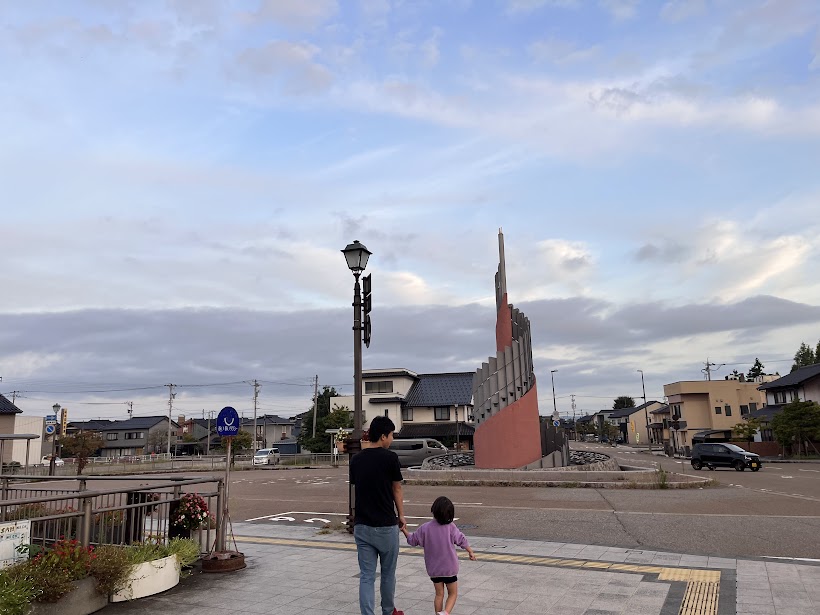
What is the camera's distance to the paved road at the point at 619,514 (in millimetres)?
10566

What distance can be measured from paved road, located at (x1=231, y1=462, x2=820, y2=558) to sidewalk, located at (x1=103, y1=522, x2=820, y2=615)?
167 centimetres

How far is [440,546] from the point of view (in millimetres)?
5441

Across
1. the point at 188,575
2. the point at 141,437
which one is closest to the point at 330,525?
the point at 188,575

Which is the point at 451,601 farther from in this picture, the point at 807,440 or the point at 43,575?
the point at 807,440

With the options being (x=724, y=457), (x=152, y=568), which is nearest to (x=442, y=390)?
(x=724, y=457)

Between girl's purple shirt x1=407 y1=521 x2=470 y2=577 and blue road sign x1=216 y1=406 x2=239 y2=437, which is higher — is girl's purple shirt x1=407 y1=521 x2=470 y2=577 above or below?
below

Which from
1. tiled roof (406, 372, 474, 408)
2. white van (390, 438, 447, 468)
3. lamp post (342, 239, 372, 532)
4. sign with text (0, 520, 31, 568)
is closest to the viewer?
sign with text (0, 520, 31, 568)

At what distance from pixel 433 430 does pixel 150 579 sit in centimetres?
5159

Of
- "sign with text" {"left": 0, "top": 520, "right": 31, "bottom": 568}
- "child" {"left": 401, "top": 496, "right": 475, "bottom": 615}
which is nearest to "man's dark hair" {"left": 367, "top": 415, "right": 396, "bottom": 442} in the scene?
"child" {"left": 401, "top": 496, "right": 475, "bottom": 615}

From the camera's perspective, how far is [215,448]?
92312mm

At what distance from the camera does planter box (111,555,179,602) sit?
665cm

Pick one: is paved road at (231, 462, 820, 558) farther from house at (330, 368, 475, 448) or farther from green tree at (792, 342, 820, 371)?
green tree at (792, 342, 820, 371)

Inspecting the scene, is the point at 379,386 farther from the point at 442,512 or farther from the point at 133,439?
the point at 442,512

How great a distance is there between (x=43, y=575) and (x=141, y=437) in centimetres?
8963
